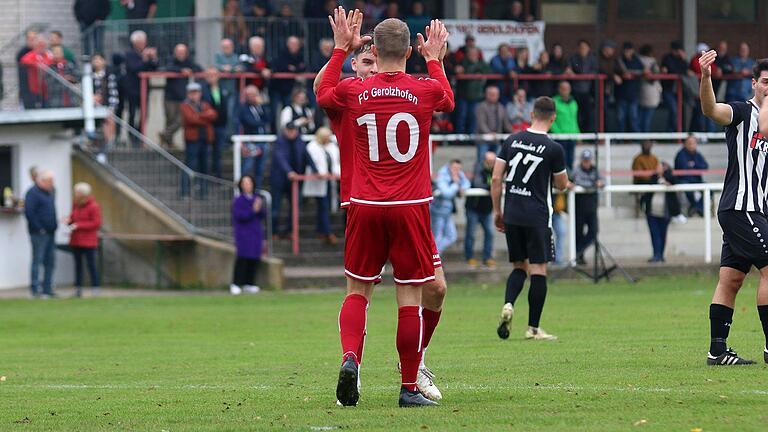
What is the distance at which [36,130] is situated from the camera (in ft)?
87.5

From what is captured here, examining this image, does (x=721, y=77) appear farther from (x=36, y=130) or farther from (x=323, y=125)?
(x=36, y=130)

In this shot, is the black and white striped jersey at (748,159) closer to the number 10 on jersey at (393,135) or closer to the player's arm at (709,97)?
the player's arm at (709,97)

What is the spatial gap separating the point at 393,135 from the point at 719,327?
3227 mm

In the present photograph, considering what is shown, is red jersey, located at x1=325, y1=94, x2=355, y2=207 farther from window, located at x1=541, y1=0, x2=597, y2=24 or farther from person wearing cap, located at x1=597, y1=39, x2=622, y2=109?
window, located at x1=541, y1=0, x2=597, y2=24

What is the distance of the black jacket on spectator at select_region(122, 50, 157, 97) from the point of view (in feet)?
89.2

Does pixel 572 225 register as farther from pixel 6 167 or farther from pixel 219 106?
pixel 6 167

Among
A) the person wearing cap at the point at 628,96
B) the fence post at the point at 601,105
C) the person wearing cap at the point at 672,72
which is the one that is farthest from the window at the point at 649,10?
the fence post at the point at 601,105

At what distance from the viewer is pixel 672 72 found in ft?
99.6

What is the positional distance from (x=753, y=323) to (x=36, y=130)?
1571cm

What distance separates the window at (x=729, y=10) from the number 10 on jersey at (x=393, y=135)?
26.1 m

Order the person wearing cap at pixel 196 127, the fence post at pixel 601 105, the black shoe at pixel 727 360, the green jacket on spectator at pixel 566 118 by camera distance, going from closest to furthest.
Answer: the black shoe at pixel 727 360
the person wearing cap at pixel 196 127
the green jacket on spectator at pixel 566 118
the fence post at pixel 601 105

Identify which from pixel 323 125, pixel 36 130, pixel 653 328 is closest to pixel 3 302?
pixel 36 130

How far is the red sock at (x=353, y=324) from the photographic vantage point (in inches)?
332

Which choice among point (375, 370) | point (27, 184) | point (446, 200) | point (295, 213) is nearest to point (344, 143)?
point (375, 370)
